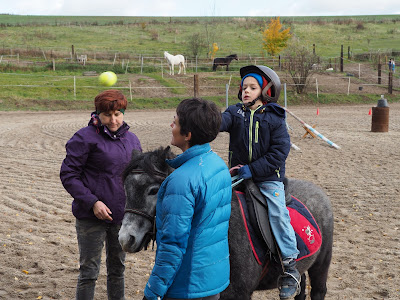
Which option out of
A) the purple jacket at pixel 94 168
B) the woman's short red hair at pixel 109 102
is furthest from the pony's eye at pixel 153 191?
the woman's short red hair at pixel 109 102

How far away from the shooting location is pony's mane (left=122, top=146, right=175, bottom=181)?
2.47 metres

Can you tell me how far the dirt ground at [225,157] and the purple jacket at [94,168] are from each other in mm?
1275

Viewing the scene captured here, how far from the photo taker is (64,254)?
16.9ft

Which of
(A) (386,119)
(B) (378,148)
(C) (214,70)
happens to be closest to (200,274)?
(B) (378,148)

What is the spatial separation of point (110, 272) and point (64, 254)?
1.71 m

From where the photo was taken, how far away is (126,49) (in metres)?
43.6

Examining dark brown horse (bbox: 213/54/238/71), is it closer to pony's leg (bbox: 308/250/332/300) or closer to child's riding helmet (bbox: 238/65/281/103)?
pony's leg (bbox: 308/250/332/300)

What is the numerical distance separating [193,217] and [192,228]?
0.18 ft

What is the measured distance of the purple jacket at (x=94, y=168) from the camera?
3.30m

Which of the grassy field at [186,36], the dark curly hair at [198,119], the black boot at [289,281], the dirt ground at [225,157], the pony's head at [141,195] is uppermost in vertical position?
the grassy field at [186,36]

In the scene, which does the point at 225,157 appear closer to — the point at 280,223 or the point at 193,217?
the point at 280,223

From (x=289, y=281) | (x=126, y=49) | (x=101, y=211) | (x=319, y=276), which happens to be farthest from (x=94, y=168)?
(x=126, y=49)

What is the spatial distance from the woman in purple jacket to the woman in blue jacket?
1.19 metres

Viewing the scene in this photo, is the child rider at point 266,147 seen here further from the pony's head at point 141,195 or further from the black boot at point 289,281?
the pony's head at point 141,195
